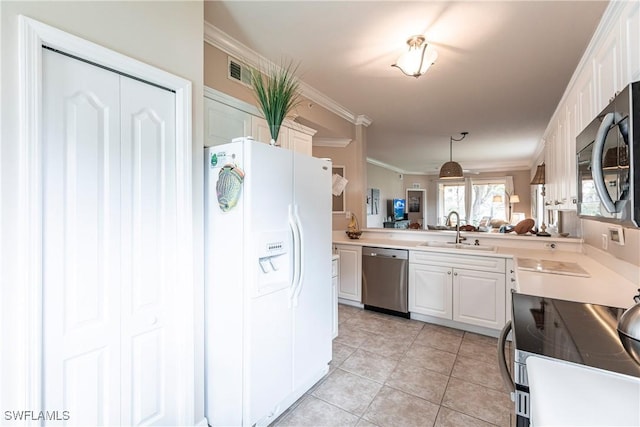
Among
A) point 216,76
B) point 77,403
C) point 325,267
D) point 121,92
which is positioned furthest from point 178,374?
point 216,76

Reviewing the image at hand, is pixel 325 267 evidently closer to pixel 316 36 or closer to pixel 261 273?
pixel 261 273

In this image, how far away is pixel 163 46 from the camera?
1.53 m

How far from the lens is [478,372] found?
7.55 ft

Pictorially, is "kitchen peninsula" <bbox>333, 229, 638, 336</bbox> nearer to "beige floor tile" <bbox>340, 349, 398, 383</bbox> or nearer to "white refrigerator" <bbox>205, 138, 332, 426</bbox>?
"beige floor tile" <bbox>340, 349, 398, 383</bbox>

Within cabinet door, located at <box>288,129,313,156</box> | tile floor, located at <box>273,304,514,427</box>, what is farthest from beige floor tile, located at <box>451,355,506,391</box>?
cabinet door, located at <box>288,129,313,156</box>

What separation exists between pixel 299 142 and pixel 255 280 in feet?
4.93

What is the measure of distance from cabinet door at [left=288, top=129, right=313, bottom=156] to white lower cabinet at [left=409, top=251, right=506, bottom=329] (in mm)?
1782

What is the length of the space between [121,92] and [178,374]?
1502mm

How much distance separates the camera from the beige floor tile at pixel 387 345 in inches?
103

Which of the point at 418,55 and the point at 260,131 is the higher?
the point at 418,55

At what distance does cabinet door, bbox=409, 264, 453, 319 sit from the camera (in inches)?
124

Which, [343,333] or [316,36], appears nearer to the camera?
[316,36]

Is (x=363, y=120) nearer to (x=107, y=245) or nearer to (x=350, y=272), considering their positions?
(x=350, y=272)

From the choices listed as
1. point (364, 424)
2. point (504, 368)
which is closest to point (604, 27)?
point (504, 368)
